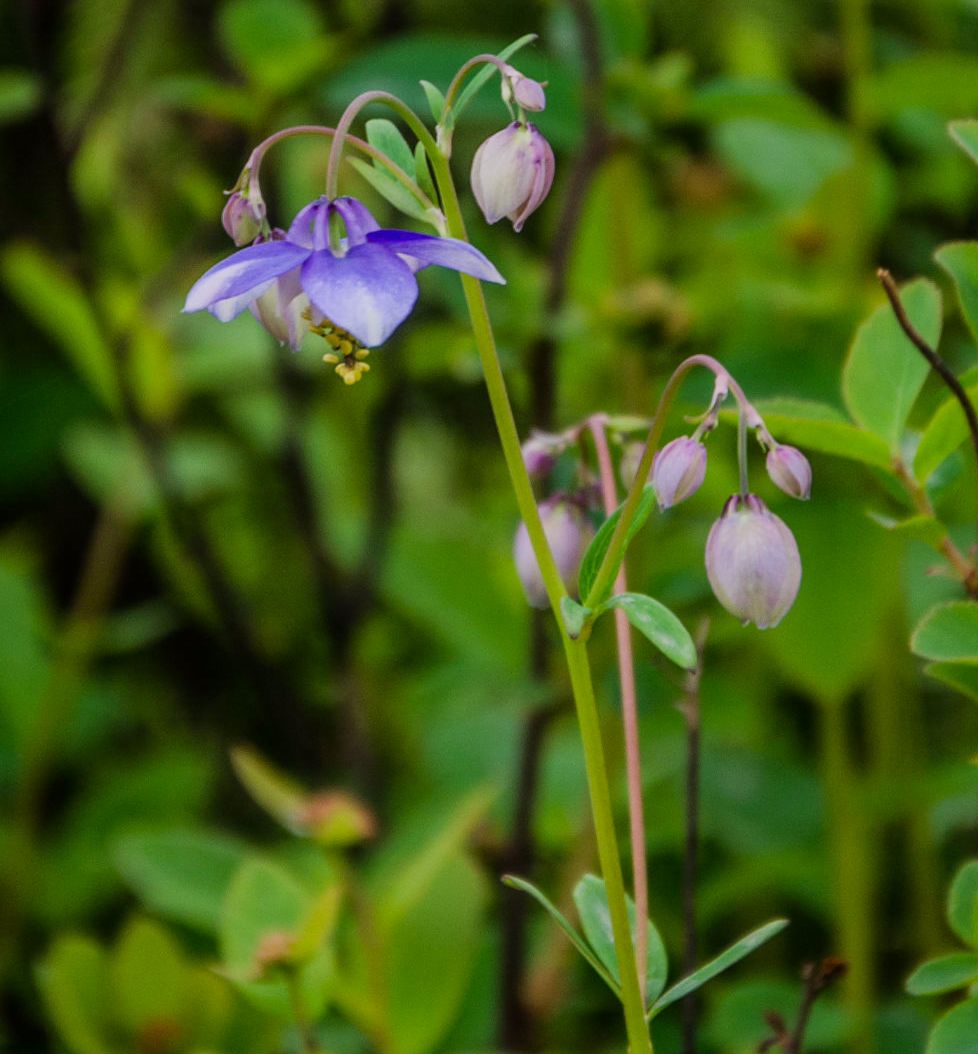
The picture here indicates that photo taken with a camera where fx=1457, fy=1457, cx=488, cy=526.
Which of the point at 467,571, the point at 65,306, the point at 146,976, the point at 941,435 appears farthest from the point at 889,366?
the point at 65,306

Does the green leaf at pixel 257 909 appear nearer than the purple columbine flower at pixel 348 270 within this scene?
No

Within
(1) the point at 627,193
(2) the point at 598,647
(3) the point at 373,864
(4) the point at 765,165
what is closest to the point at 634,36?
(1) the point at 627,193

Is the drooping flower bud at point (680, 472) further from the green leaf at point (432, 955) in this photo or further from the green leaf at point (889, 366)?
the green leaf at point (432, 955)

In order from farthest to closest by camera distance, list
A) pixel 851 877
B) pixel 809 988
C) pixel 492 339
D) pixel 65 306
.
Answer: pixel 65 306 → pixel 851 877 → pixel 809 988 → pixel 492 339

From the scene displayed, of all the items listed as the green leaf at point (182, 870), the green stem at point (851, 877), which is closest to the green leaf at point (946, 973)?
the green stem at point (851, 877)

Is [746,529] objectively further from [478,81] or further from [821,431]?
[478,81]

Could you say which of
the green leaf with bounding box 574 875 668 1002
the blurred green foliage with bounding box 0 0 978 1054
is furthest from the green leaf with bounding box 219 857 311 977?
the green leaf with bounding box 574 875 668 1002

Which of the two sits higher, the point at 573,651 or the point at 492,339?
the point at 492,339

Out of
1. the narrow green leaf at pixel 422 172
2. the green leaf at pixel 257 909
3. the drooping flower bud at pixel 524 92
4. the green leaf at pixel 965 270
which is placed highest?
the drooping flower bud at pixel 524 92
